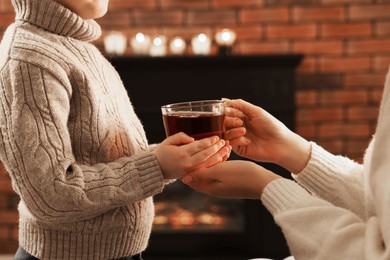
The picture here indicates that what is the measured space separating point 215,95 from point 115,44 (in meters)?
0.61

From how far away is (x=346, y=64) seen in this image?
3.52 m

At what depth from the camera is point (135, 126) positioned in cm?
149

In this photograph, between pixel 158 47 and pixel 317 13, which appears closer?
pixel 158 47

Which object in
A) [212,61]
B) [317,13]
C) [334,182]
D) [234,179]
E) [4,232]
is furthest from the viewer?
[4,232]

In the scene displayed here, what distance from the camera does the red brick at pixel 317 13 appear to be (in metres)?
3.48

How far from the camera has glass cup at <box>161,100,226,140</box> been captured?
4.00ft

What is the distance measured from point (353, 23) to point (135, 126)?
2.33 meters

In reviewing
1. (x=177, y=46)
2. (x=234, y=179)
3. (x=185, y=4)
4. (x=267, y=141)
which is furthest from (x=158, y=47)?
(x=234, y=179)

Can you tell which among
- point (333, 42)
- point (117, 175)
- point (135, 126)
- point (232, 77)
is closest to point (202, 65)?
point (232, 77)

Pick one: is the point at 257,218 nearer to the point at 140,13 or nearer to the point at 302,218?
the point at 140,13

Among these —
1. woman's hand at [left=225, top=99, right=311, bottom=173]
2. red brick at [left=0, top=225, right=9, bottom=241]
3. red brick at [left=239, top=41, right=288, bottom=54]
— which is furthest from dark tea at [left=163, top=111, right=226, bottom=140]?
red brick at [left=0, top=225, right=9, bottom=241]

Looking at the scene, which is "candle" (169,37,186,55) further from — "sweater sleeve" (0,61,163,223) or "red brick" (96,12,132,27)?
"sweater sleeve" (0,61,163,223)

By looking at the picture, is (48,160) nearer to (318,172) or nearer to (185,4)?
(318,172)

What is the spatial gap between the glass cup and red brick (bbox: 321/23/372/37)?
239 cm
